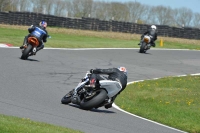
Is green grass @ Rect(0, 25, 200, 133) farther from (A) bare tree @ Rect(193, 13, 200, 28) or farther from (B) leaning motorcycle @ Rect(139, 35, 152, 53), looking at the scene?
(A) bare tree @ Rect(193, 13, 200, 28)

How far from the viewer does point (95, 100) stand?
11.8 meters

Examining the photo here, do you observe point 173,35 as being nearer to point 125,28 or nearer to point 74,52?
point 125,28

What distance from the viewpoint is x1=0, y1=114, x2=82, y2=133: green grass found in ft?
25.6

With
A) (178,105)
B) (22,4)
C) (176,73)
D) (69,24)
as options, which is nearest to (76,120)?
(178,105)

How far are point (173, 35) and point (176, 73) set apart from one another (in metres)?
23.1

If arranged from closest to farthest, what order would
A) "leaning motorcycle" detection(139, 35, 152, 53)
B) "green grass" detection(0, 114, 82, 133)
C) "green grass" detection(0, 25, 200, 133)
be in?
"green grass" detection(0, 114, 82, 133)
"green grass" detection(0, 25, 200, 133)
"leaning motorcycle" detection(139, 35, 152, 53)

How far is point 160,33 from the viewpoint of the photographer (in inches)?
1791

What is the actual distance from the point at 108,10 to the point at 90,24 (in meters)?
22.7

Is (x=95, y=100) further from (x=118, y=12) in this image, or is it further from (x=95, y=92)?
(x=118, y=12)

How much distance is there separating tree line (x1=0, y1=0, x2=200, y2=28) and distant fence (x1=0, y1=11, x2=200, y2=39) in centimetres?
341

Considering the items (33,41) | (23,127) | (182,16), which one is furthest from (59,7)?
(23,127)

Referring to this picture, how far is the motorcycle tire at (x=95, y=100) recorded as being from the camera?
11.8 meters

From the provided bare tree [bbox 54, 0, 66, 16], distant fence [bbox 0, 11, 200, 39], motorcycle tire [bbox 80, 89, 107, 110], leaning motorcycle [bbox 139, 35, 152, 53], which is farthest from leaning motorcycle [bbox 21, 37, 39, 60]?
bare tree [bbox 54, 0, 66, 16]

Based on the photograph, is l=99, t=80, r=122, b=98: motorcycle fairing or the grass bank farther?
the grass bank
